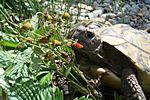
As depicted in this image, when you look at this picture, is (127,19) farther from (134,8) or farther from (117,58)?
(117,58)

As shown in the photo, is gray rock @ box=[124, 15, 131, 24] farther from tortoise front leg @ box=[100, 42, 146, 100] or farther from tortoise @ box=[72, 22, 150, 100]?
tortoise front leg @ box=[100, 42, 146, 100]

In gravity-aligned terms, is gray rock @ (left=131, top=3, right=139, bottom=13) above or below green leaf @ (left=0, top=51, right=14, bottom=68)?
below

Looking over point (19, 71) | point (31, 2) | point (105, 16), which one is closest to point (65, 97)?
point (19, 71)

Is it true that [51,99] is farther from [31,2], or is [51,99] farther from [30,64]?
[31,2]

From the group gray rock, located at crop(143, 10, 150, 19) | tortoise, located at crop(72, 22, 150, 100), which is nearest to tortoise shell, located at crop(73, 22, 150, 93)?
tortoise, located at crop(72, 22, 150, 100)

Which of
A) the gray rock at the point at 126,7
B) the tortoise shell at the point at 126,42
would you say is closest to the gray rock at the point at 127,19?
the gray rock at the point at 126,7

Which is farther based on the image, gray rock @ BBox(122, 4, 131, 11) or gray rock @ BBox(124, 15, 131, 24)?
gray rock @ BBox(122, 4, 131, 11)

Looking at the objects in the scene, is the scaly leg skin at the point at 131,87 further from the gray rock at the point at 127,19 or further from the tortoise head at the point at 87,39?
the gray rock at the point at 127,19
